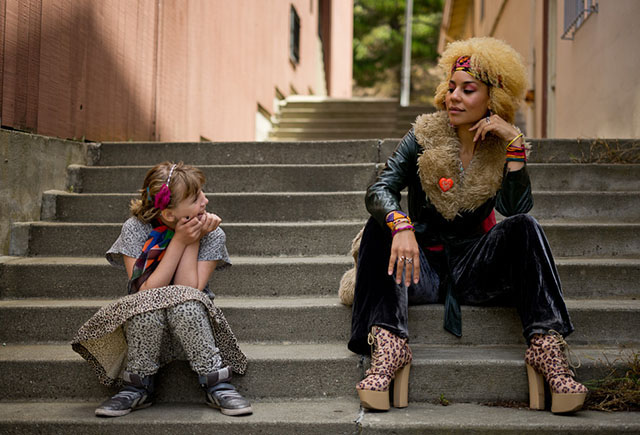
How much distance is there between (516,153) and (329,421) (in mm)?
1291

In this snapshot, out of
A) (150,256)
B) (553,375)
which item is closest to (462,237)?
(553,375)

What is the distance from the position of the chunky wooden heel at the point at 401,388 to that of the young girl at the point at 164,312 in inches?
22.4

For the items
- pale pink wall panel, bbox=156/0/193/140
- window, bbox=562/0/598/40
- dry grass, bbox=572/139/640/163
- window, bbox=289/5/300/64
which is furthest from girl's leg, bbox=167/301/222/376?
window, bbox=289/5/300/64

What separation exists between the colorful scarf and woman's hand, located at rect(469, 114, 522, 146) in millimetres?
1314

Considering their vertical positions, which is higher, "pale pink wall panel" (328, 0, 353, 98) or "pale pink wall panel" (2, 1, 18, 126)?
"pale pink wall panel" (328, 0, 353, 98)

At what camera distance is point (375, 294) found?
2.40 m

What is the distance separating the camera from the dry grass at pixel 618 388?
2.27 metres

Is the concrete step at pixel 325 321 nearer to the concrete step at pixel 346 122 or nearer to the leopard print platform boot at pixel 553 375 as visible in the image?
the leopard print platform boot at pixel 553 375

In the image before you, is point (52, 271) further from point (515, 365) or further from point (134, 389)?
point (515, 365)

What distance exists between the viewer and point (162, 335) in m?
2.29

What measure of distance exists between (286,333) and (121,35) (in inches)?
114

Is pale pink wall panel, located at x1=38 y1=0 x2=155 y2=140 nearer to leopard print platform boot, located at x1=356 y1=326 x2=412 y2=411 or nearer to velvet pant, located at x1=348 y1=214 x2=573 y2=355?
velvet pant, located at x1=348 y1=214 x2=573 y2=355

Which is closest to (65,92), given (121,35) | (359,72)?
(121,35)

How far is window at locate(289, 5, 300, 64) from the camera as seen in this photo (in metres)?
11.5
